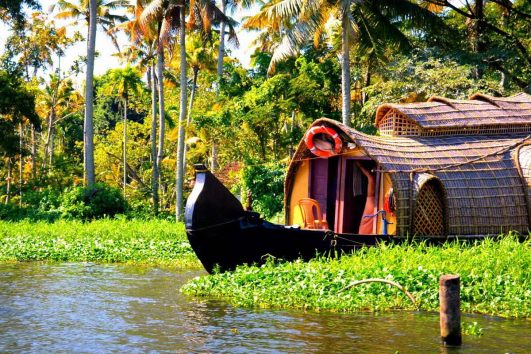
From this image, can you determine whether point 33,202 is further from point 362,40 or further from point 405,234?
point 405,234

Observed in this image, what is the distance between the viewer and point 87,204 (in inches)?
821

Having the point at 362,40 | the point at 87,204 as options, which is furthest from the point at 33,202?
the point at 362,40

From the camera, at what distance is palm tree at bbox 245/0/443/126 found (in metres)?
17.1

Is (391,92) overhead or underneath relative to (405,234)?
overhead

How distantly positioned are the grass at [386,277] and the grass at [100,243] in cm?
388

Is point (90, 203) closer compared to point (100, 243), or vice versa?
point (100, 243)

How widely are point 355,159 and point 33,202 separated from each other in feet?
39.0

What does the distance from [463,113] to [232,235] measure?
521cm

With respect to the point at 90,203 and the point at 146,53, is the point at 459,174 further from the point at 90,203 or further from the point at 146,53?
the point at 146,53

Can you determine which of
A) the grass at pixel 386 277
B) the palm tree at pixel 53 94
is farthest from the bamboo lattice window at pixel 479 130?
the palm tree at pixel 53 94

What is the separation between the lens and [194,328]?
866 cm

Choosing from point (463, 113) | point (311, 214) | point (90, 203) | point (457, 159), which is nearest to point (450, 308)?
point (311, 214)

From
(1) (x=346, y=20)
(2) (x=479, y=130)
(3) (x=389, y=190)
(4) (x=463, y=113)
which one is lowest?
(3) (x=389, y=190)

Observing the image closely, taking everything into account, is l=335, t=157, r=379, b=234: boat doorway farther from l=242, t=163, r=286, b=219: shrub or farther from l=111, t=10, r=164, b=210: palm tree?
l=111, t=10, r=164, b=210: palm tree
